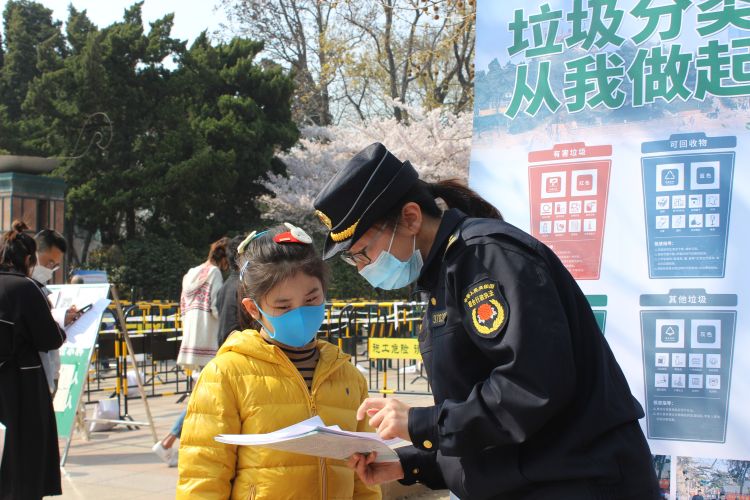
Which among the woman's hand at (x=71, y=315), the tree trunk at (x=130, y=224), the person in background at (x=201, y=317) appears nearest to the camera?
the woman's hand at (x=71, y=315)

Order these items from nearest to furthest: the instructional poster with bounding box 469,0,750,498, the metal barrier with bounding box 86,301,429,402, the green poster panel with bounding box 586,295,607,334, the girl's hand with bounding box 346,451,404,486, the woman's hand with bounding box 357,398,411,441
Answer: the woman's hand with bounding box 357,398,411,441 → the girl's hand with bounding box 346,451,404,486 → the instructional poster with bounding box 469,0,750,498 → the green poster panel with bounding box 586,295,607,334 → the metal barrier with bounding box 86,301,429,402

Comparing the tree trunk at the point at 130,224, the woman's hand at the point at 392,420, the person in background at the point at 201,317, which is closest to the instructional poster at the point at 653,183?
the woman's hand at the point at 392,420

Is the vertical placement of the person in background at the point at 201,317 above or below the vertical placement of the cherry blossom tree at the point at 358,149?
below

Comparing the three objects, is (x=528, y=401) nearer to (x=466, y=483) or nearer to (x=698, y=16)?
(x=466, y=483)

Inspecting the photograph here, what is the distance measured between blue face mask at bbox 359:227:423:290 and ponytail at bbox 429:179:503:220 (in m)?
0.21

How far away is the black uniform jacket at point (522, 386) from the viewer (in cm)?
178

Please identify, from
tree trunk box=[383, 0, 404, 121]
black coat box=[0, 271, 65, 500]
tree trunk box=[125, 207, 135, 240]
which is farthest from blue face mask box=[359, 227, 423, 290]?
tree trunk box=[125, 207, 135, 240]

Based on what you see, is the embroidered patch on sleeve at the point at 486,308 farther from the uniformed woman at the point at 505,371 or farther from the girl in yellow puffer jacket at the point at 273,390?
the girl in yellow puffer jacket at the point at 273,390

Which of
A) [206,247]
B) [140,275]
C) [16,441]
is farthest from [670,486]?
[206,247]

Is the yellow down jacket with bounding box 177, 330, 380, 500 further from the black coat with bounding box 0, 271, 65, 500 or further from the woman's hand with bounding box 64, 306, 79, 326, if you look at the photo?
the woman's hand with bounding box 64, 306, 79, 326

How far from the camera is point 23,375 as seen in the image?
4.70 meters

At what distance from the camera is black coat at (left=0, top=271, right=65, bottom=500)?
14.8 ft

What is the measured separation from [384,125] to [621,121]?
78.0 feet

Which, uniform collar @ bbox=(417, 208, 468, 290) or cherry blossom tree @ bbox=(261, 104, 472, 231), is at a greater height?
cherry blossom tree @ bbox=(261, 104, 472, 231)
